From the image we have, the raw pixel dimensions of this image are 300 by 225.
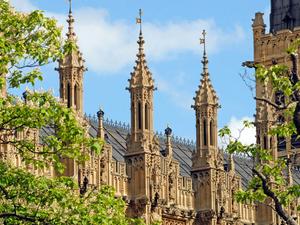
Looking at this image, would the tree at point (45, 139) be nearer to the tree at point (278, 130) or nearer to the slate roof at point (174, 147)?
the tree at point (278, 130)

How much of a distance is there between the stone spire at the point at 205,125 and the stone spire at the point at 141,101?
431cm

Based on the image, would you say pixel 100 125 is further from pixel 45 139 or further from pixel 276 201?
pixel 276 201

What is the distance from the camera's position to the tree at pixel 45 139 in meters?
37.3

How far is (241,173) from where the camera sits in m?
76.4

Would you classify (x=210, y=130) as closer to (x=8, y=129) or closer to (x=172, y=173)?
(x=172, y=173)

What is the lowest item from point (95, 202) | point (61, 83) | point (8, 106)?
point (95, 202)

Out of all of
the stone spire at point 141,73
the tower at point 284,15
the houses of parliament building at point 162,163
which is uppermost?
the tower at point 284,15

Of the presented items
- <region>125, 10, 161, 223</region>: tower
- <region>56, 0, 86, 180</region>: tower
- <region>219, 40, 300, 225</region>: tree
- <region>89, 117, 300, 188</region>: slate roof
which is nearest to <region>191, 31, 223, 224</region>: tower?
<region>89, 117, 300, 188</region>: slate roof

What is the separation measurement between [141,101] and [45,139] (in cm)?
2199

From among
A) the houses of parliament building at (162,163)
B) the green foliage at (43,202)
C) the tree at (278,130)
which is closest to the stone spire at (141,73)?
the houses of parliament building at (162,163)

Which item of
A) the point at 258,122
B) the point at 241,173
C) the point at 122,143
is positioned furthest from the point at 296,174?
the point at 122,143

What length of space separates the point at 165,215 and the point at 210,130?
169 inches

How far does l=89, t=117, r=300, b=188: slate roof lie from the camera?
65688mm

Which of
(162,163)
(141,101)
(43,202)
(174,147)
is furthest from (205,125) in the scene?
(43,202)
